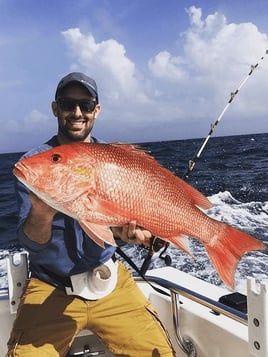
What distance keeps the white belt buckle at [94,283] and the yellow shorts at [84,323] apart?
0.17ft

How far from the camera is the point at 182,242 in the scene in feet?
7.38

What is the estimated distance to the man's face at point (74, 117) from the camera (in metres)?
3.14

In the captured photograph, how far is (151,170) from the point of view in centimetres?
222

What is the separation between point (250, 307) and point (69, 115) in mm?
1815

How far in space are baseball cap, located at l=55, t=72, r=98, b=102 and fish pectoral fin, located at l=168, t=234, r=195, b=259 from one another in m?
1.47

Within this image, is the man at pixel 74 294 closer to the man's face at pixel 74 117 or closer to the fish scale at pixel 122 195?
the man's face at pixel 74 117

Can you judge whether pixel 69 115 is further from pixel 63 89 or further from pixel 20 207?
pixel 20 207

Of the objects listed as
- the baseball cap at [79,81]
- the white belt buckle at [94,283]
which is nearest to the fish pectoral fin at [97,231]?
the white belt buckle at [94,283]


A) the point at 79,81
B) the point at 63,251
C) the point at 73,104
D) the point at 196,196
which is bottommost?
the point at 63,251

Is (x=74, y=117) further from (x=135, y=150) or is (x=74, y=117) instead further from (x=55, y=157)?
(x=55, y=157)

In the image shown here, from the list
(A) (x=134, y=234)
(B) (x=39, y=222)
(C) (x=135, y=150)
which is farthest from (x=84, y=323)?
(C) (x=135, y=150)

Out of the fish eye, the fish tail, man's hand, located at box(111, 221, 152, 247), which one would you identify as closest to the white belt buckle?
man's hand, located at box(111, 221, 152, 247)

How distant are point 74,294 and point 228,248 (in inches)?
50.4

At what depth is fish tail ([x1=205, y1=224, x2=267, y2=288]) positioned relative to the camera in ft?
7.35
